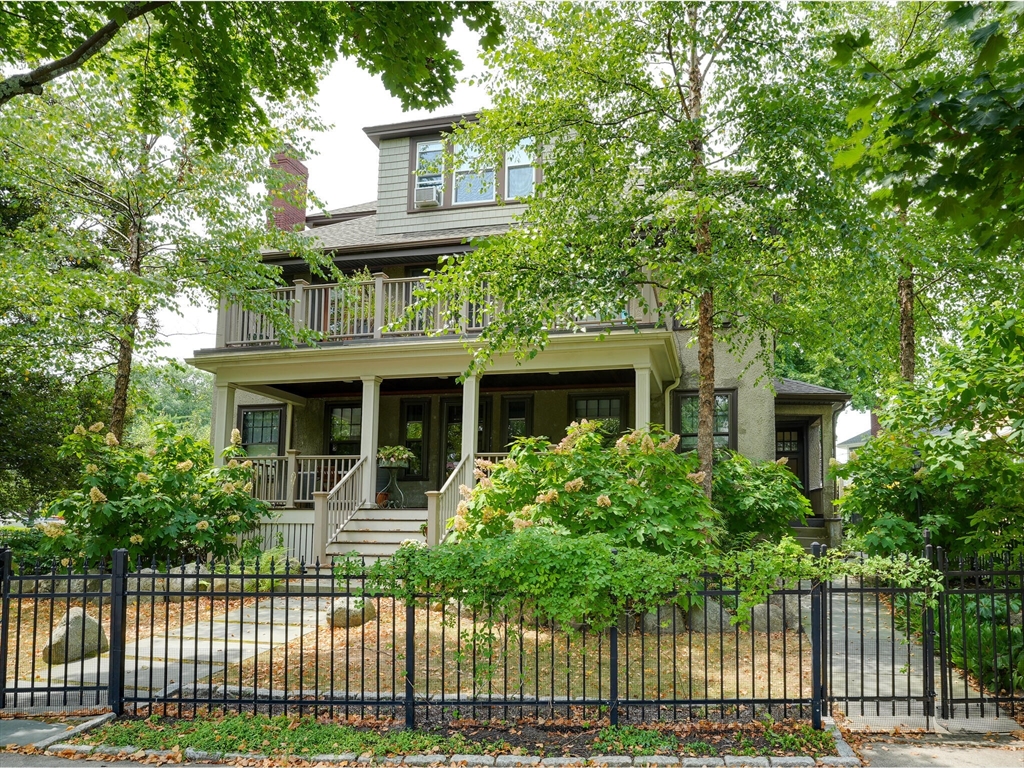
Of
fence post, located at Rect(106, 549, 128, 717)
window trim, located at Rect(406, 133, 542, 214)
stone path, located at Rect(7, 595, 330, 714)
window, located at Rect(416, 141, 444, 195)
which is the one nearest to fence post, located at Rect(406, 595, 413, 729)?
stone path, located at Rect(7, 595, 330, 714)

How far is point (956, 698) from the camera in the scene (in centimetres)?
633

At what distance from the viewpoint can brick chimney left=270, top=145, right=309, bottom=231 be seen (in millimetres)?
14516

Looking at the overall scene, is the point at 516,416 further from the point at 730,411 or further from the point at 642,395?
the point at 642,395

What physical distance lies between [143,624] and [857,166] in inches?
414

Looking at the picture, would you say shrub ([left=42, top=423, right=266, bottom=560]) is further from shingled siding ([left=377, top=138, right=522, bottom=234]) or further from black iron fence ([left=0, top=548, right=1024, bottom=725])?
shingled siding ([left=377, top=138, right=522, bottom=234])

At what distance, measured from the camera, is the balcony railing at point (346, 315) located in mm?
14211

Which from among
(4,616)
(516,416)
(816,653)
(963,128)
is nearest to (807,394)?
(516,416)

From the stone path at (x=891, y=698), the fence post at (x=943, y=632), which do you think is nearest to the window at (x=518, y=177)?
the stone path at (x=891, y=698)

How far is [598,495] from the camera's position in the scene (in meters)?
8.57

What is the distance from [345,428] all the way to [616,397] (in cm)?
678

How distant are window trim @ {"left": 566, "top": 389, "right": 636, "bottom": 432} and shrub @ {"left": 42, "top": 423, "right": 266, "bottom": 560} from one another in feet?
23.7

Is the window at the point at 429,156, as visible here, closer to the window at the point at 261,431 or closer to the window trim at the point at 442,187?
the window trim at the point at 442,187

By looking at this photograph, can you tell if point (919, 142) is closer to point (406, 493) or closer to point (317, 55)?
point (317, 55)

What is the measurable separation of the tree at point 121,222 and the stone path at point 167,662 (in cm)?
581
